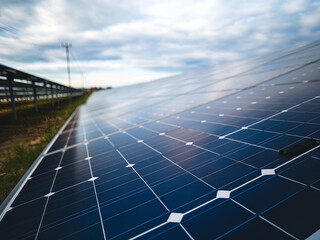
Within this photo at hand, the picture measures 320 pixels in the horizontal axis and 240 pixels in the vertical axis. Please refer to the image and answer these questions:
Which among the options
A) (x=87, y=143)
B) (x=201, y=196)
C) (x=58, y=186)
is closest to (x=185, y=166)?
(x=201, y=196)

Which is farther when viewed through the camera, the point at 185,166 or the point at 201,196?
the point at 185,166

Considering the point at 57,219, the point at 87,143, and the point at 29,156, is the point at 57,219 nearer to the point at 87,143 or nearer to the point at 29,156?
the point at 87,143

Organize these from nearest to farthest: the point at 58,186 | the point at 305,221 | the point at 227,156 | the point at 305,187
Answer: the point at 305,221, the point at 305,187, the point at 227,156, the point at 58,186

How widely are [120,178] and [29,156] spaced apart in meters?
9.86

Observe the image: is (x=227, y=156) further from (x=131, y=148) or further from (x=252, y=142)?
(x=131, y=148)

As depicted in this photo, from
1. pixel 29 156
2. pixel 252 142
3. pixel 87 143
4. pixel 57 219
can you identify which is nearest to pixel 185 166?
pixel 252 142

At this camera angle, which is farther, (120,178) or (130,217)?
(120,178)

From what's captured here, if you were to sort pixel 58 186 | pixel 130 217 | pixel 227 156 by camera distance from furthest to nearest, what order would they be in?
pixel 58 186, pixel 227 156, pixel 130 217

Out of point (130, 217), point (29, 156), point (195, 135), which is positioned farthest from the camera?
point (29, 156)

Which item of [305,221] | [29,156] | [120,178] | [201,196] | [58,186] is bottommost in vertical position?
[29,156]

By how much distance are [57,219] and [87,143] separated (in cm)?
753

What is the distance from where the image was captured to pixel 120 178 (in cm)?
673

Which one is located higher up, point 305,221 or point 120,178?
point 305,221

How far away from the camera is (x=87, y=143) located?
12.5 m
